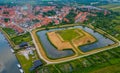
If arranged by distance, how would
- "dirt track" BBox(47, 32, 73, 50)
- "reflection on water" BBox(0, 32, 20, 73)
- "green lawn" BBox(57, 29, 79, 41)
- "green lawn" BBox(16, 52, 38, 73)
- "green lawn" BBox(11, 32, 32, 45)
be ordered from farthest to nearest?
"green lawn" BBox(57, 29, 79, 41) < "green lawn" BBox(11, 32, 32, 45) < "dirt track" BBox(47, 32, 73, 50) < "reflection on water" BBox(0, 32, 20, 73) < "green lawn" BBox(16, 52, 38, 73)

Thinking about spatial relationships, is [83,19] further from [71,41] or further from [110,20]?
[71,41]

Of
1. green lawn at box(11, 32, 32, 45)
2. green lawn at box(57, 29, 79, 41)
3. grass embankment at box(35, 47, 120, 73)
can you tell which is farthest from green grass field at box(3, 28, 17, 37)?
grass embankment at box(35, 47, 120, 73)

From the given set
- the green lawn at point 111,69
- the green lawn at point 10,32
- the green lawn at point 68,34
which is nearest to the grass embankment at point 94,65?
the green lawn at point 111,69

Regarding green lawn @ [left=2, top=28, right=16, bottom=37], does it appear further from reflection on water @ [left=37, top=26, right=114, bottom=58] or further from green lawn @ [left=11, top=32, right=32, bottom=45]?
reflection on water @ [left=37, top=26, right=114, bottom=58]

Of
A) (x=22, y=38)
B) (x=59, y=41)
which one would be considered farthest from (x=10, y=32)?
(x=59, y=41)

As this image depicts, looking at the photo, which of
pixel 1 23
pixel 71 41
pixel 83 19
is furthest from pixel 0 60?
pixel 83 19

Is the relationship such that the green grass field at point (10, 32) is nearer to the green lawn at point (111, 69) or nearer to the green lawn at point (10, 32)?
the green lawn at point (10, 32)
